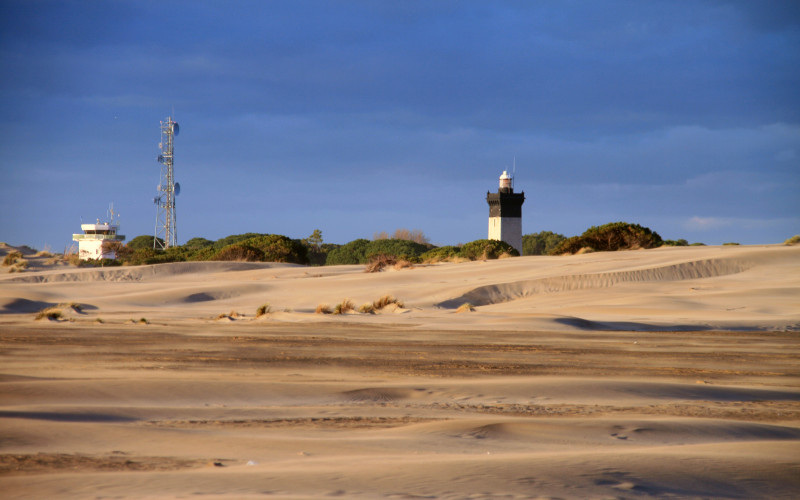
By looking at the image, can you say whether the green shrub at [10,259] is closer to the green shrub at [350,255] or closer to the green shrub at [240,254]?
the green shrub at [240,254]

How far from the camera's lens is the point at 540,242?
6462cm

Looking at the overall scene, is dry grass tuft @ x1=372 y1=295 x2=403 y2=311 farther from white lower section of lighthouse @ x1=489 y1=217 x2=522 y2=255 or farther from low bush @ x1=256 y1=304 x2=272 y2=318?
white lower section of lighthouse @ x1=489 y1=217 x2=522 y2=255

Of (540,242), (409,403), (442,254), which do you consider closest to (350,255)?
(442,254)

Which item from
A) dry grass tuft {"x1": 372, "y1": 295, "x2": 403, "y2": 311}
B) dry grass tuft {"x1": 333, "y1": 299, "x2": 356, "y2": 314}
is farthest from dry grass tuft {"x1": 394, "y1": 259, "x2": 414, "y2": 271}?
dry grass tuft {"x1": 333, "y1": 299, "x2": 356, "y2": 314}

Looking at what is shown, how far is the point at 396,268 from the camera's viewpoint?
2848 centimetres

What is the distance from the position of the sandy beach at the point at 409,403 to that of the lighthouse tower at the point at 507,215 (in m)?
39.6

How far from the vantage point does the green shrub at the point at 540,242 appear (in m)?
63.0

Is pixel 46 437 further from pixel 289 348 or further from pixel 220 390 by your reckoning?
pixel 289 348

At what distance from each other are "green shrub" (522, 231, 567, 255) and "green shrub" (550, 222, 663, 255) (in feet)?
93.0

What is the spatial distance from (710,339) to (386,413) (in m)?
8.70

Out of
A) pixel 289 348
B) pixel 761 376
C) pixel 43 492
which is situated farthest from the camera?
pixel 289 348

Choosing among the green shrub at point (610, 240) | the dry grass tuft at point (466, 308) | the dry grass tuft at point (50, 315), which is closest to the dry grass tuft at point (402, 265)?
the green shrub at point (610, 240)

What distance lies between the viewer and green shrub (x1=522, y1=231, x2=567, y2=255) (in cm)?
6297

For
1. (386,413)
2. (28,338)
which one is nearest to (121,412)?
(386,413)
